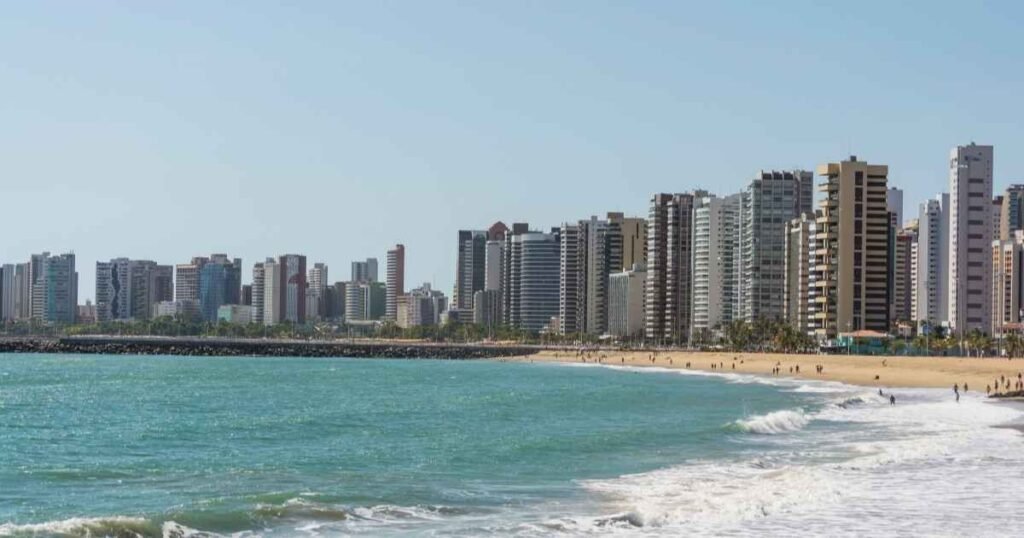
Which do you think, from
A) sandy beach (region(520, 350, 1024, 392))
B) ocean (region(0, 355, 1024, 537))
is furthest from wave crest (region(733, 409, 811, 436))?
sandy beach (region(520, 350, 1024, 392))

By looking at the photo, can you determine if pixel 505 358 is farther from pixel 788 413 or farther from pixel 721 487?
pixel 721 487

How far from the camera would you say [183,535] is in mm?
26203

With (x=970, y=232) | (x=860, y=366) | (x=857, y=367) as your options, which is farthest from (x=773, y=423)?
(x=970, y=232)

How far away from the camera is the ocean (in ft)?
90.4

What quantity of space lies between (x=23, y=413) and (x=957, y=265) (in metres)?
152

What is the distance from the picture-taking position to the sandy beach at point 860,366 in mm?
98500

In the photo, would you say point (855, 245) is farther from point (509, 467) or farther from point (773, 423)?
point (509, 467)

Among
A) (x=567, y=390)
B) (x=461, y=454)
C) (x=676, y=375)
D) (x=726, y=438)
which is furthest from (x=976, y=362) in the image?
(x=461, y=454)

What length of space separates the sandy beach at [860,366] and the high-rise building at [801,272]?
14007mm

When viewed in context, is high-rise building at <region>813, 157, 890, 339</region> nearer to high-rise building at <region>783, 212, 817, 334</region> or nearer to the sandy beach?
A: high-rise building at <region>783, 212, 817, 334</region>

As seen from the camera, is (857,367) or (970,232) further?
(970,232)

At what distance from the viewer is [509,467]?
1524 inches

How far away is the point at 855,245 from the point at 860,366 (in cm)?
4780

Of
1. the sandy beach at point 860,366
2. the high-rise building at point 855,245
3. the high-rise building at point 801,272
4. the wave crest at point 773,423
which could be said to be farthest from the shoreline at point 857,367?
the wave crest at point 773,423
